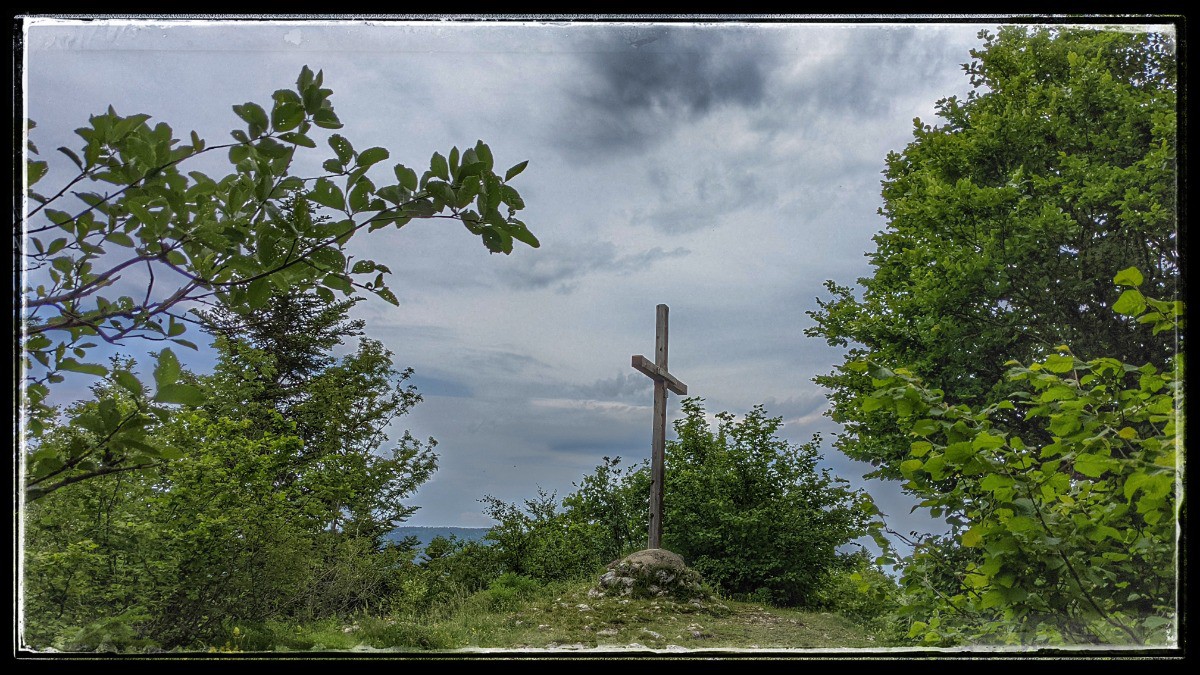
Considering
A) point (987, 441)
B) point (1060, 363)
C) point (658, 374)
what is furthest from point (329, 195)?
point (658, 374)

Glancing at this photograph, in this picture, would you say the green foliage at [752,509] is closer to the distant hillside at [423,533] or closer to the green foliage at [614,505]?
the green foliage at [614,505]

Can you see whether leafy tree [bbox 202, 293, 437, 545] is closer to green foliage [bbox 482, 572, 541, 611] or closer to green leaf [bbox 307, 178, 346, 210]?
green foliage [bbox 482, 572, 541, 611]

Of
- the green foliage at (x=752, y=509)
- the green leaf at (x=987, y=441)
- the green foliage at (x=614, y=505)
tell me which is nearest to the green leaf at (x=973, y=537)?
the green leaf at (x=987, y=441)

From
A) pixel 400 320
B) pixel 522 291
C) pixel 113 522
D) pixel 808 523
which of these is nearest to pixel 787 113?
pixel 522 291

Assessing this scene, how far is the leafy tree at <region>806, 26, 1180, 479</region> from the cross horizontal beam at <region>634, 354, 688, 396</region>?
21.0 inches

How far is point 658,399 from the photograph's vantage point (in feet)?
8.72

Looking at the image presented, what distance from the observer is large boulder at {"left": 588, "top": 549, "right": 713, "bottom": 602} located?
2631 mm

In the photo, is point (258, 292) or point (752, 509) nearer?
point (258, 292)

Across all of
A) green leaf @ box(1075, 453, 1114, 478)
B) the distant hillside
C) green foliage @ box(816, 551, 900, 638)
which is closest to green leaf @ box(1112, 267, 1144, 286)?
green leaf @ box(1075, 453, 1114, 478)

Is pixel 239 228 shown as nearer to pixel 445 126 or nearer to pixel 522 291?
pixel 445 126

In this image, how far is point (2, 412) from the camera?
1.59 feet

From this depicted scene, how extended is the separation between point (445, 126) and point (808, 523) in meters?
2.67

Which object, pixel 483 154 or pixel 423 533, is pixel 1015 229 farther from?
pixel 423 533

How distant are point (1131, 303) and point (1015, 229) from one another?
1.66 meters
